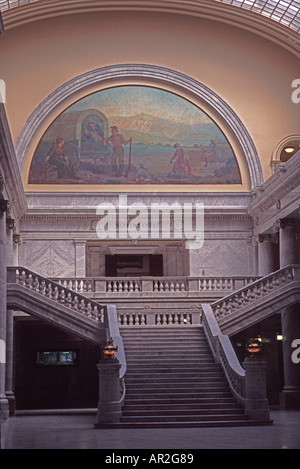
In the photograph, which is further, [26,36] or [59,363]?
[26,36]

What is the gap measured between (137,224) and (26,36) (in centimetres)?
973

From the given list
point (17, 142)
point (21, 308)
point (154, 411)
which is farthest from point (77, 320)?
point (17, 142)

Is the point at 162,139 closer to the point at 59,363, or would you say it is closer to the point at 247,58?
the point at 247,58

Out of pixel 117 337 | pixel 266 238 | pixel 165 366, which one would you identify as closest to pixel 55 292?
pixel 117 337

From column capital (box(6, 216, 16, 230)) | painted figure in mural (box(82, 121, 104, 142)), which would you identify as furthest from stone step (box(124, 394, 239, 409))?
painted figure in mural (box(82, 121, 104, 142))

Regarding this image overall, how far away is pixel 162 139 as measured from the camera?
3622cm

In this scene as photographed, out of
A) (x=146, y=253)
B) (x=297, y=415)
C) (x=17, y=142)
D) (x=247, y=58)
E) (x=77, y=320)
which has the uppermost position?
(x=247, y=58)

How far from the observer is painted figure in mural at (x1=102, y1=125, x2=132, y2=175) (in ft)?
117

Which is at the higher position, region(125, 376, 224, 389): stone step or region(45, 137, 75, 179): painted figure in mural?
region(45, 137, 75, 179): painted figure in mural

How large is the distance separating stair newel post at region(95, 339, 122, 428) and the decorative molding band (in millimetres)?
16774

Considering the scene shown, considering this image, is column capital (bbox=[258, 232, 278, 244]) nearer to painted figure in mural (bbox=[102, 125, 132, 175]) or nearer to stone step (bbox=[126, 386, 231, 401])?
painted figure in mural (bbox=[102, 125, 132, 175])
